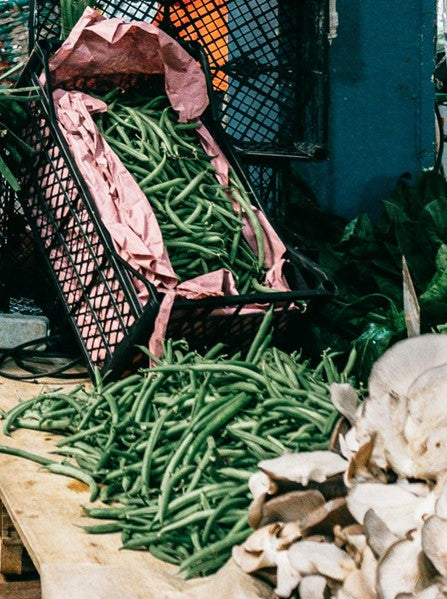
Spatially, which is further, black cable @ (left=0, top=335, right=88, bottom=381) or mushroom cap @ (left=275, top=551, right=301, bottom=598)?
black cable @ (left=0, top=335, right=88, bottom=381)

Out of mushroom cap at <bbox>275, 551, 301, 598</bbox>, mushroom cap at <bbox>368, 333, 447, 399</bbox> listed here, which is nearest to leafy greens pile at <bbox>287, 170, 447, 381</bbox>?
mushroom cap at <bbox>368, 333, 447, 399</bbox>

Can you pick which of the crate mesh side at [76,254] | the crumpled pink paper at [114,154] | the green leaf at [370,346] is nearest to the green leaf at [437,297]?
the green leaf at [370,346]

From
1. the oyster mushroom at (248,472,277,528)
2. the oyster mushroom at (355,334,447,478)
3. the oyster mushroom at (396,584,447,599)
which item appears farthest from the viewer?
the oyster mushroom at (248,472,277,528)

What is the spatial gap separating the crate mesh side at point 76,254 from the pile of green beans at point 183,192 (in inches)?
10.0

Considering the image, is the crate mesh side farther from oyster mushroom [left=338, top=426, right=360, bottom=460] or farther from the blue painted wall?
the blue painted wall

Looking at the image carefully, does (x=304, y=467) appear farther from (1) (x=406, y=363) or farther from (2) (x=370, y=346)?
(2) (x=370, y=346)

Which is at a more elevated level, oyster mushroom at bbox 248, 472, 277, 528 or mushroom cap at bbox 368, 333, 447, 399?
mushroom cap at bbox 368, 333, 447, 399

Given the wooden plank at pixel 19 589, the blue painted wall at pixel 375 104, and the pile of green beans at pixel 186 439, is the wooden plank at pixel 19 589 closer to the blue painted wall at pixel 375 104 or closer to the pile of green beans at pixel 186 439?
the pile of green beans at pixel 186 439

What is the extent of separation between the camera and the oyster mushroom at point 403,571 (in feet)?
5.74

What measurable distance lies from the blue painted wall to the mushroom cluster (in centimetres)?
311

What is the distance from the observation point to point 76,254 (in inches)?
151

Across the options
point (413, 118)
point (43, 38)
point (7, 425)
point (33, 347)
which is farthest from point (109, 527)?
point (413, 118)

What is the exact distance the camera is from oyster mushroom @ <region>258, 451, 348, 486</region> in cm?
204

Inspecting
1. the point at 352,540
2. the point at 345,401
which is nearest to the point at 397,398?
the point at 345,401
